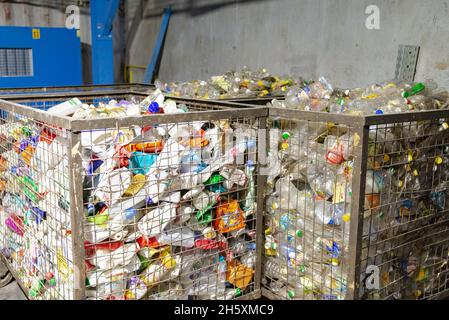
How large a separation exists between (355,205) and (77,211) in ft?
3.26

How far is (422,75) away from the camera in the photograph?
287 centimetres

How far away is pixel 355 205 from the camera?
5.69 feet

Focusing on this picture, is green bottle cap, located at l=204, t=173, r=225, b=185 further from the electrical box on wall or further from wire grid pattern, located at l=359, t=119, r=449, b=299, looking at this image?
the electrical box on wall

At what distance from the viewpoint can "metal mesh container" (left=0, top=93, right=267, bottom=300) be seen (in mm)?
1663

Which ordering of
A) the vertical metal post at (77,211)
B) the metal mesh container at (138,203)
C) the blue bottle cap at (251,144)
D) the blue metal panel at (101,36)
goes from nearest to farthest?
1. the vertical metal post at (77,211)
2. the metal mesh container at (138,203)
3. the blue bottle cap at (251,144)
4. the blue metal panel at (101,36)

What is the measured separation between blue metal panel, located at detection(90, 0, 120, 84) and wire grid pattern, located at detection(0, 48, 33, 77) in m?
1.11

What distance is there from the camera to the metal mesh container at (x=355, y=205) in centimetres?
181

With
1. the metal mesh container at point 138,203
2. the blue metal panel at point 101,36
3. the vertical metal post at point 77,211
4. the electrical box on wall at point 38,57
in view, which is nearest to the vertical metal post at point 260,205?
the metal mesh container at point 138,203

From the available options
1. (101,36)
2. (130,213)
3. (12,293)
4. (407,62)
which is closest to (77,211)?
(130,213)

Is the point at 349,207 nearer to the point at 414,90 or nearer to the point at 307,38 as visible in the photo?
the point at 414,90

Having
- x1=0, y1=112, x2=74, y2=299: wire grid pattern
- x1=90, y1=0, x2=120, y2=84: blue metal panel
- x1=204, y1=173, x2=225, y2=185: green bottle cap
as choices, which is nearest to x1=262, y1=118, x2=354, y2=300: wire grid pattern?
x1=204, y1=173, x2=225, y2=185: green bottle cap

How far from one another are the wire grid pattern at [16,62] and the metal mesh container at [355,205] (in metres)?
4.60

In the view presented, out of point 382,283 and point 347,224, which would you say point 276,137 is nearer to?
point 347,224

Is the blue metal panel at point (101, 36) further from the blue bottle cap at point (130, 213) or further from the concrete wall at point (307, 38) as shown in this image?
the blue bottle cap at point (130, 213)
